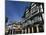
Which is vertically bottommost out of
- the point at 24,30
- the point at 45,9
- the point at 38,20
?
the point at 24,30

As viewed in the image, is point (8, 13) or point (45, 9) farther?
point (45, 9)

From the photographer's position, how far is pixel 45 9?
4.24 feet

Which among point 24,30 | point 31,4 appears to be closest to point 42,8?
point 31,4

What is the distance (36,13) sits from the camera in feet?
4.14

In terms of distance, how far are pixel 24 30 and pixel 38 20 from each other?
0.79 ft

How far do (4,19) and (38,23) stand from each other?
46cm

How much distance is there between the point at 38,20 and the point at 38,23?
0.04 m

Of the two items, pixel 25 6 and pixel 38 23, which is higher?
pixel 25 6

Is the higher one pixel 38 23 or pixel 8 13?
pixel 8 13

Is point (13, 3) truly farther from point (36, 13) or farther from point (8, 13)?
point (36, 13)

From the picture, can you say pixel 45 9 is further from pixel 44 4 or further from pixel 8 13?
pixel 8 13

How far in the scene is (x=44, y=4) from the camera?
4.25ft
